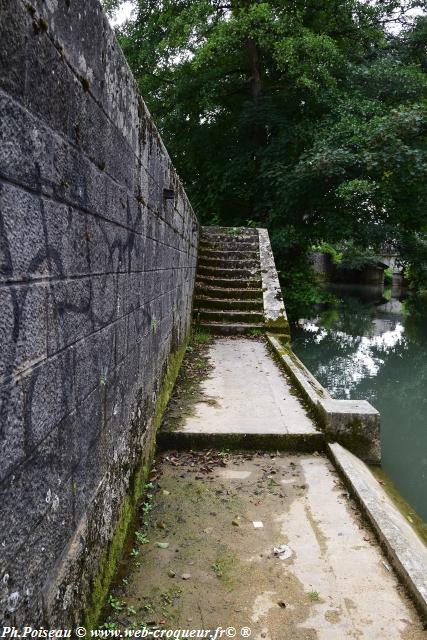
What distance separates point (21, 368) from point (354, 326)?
17002mm

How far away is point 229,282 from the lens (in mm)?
10023

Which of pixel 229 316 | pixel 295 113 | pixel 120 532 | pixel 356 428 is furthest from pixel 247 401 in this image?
pixel 295 113

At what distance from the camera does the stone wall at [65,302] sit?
1181 millimetres

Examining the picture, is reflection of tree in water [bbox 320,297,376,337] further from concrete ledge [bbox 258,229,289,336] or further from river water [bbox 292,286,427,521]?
concrete ledge [bbox 258,229,289,336]

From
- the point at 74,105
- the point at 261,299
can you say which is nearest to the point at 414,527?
the point at 74,105

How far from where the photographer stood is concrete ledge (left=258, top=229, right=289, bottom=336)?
856 centimetres

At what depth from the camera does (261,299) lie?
9.51 meters

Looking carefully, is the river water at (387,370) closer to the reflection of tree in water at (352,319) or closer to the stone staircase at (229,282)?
the reflection of tree in water at (352,319)

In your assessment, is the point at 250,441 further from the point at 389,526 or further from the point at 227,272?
the point at 227,272

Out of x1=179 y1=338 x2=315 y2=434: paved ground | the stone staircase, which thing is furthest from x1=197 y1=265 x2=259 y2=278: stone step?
x1=179 y1=338 x2=315 y2=434: paved ground

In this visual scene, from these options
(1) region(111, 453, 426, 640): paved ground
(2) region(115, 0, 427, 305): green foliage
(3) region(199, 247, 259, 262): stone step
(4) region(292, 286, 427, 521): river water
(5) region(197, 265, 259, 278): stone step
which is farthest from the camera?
(3) region(199, 247, 259, 262): stone step

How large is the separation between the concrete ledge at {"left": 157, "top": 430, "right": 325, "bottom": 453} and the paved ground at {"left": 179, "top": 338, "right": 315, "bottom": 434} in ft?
0.17

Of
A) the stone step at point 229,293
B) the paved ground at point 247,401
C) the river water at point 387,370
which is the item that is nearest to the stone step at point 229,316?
the stone step at point 229,293

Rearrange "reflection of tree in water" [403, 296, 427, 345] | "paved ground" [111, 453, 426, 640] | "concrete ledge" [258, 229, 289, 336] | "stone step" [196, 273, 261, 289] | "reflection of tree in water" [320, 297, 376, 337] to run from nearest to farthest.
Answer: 1. "paved ground" [111, 453, 426, 640]
2. "concrete ledge" [258, 229, 289, 336]
3. "stone step" [196, 273, 261, 289]
4. "reflection of tree in water" [403, 296, 427, 345]
5. "reflection of tree in water" [320, 297, 376, 337]
